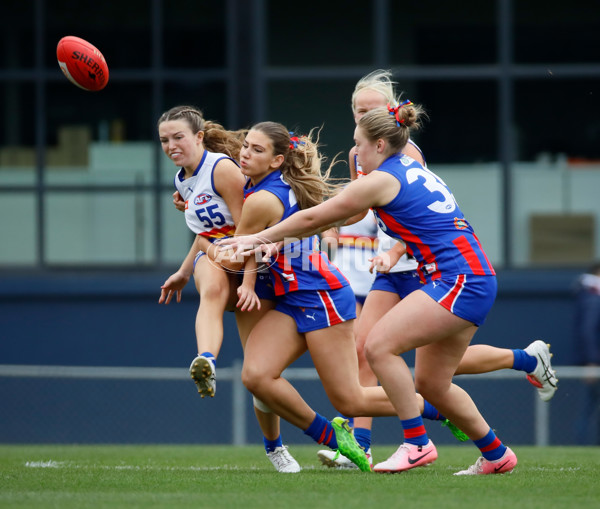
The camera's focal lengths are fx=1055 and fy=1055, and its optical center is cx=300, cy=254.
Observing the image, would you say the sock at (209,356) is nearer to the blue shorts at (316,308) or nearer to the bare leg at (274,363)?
the bare leg at (274,363)

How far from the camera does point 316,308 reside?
5508 millimetres

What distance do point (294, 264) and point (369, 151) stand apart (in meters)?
0.73

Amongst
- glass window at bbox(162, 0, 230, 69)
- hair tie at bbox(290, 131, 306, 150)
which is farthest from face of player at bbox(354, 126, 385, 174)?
glass window at bbox(162, 0, 230, 69)

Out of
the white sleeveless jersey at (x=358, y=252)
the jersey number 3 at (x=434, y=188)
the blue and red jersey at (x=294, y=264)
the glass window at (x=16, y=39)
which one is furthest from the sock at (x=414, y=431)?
the glass window at (x=16, y=39)

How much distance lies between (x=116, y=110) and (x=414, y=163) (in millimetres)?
6942

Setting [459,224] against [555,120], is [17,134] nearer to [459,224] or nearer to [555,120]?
[555,120]

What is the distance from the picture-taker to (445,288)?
5.12 m

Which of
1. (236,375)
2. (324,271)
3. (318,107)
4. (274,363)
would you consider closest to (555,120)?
(318,107)

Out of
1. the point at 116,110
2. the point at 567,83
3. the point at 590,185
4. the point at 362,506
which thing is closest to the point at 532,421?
the point at 590,185

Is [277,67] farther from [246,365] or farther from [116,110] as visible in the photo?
[246,365]

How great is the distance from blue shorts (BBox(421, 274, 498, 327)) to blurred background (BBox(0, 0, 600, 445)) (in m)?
6.00

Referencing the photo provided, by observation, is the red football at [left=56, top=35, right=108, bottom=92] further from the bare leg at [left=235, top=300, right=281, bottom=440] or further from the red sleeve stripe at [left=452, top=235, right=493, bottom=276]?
the red sleeve stripe at [left=452, top=235, right=493, bottom=276]

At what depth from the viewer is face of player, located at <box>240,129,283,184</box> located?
5574mm

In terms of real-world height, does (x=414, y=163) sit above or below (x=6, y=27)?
below
